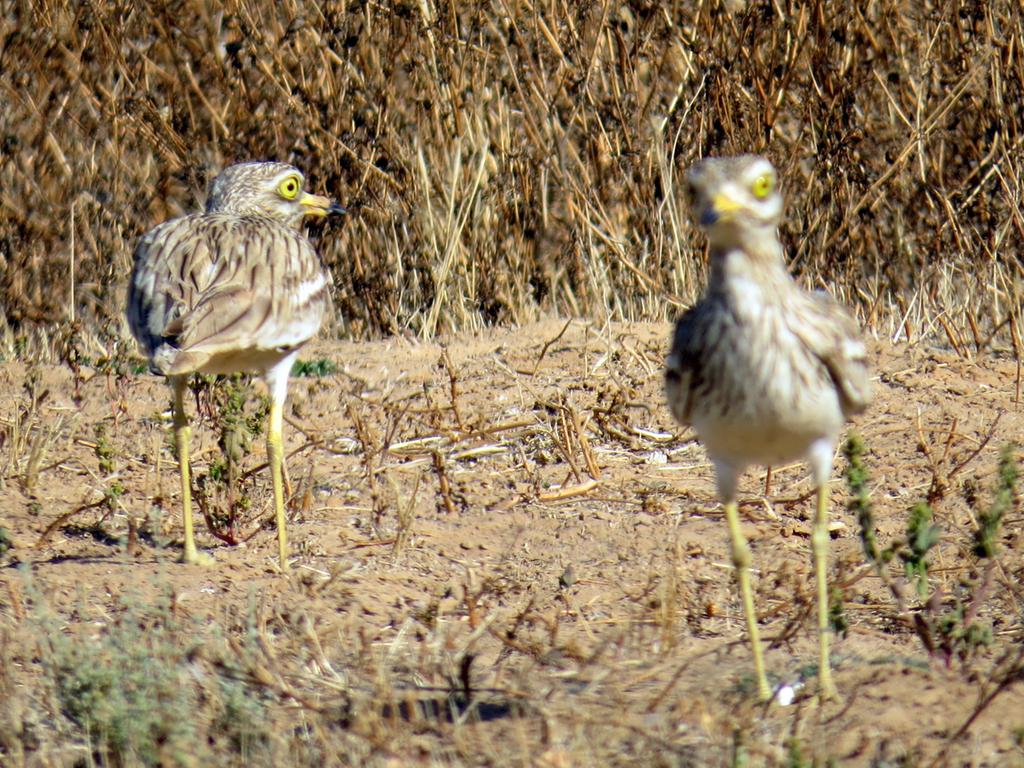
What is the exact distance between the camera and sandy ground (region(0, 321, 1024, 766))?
3773mm

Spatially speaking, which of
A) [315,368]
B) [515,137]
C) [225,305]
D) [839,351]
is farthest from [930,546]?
[515,137]

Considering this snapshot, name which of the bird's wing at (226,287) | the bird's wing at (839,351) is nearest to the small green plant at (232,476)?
the bird's wing at (226,287)

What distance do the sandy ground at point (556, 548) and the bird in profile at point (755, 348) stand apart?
1.26 feet

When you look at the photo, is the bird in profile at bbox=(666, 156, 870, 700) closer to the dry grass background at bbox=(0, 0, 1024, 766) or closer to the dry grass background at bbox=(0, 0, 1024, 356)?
the dry grass background at bbox=(0, 0, 1024, 766)

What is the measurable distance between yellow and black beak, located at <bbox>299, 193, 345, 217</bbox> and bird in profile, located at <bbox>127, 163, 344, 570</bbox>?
54 centimetres

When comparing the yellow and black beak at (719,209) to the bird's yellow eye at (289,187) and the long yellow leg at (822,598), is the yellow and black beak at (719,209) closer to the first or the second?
the long yellow leg at (822,598)

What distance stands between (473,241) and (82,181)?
7.78ft

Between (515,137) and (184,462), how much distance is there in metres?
3.95

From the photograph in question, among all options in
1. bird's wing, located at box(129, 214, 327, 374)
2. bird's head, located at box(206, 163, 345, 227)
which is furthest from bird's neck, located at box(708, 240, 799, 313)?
bird's head, located at box(206, 163, 345, 227)

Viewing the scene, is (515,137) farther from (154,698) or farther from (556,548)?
(154,698)

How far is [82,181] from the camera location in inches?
370

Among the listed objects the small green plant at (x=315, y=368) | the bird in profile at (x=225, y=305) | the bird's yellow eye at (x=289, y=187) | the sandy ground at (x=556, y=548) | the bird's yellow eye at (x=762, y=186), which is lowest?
the sandy ground at (x=556, y=548)

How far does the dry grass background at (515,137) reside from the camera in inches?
333

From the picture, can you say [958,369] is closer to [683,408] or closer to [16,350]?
[683,408]
